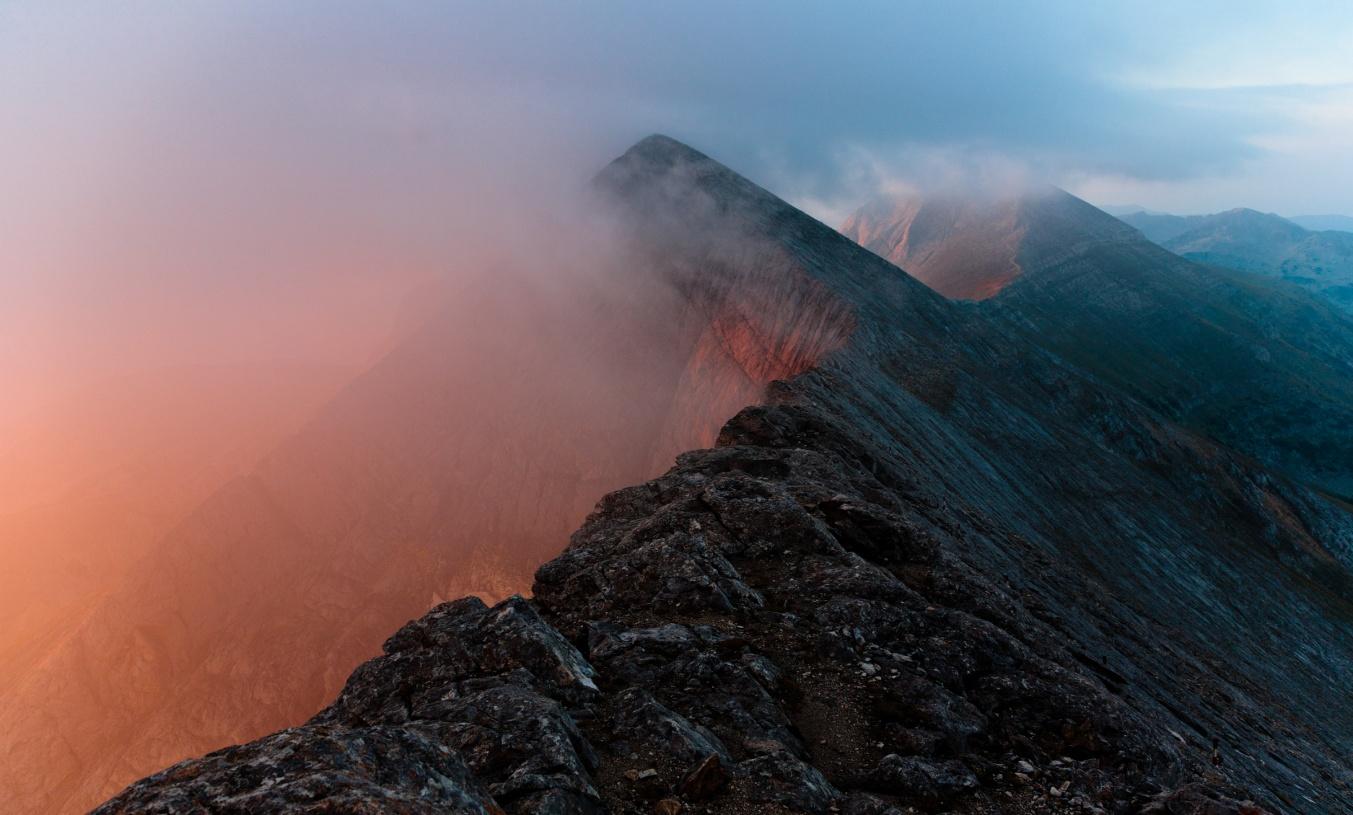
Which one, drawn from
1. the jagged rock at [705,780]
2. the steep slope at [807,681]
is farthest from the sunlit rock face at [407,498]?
the jagged rock at [705,780]

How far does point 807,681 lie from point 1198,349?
18537 centimetres

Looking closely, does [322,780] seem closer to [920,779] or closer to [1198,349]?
[920,779]

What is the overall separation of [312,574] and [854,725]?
301 feet

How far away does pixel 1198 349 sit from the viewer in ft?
541

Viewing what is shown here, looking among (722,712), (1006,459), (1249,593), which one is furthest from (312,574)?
(1249,593)

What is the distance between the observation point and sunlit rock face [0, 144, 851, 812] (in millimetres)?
83312

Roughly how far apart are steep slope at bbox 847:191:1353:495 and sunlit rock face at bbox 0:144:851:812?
8018 cm

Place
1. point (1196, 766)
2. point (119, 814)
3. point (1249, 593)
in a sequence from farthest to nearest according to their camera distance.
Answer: point (1249, 593)
point (1196, 766)
point (119, 814)

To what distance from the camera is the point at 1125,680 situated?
27906mm

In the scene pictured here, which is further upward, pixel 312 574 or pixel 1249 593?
pixel 1249 593

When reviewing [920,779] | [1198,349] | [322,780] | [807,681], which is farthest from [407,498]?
[1198,349]

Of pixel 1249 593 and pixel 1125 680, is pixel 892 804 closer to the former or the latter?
pixel 1125 680

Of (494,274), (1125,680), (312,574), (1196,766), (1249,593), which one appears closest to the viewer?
(1196,766)

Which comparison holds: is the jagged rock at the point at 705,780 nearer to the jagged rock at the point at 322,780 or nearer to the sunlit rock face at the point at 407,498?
the jagged rock at the point at 322,780
